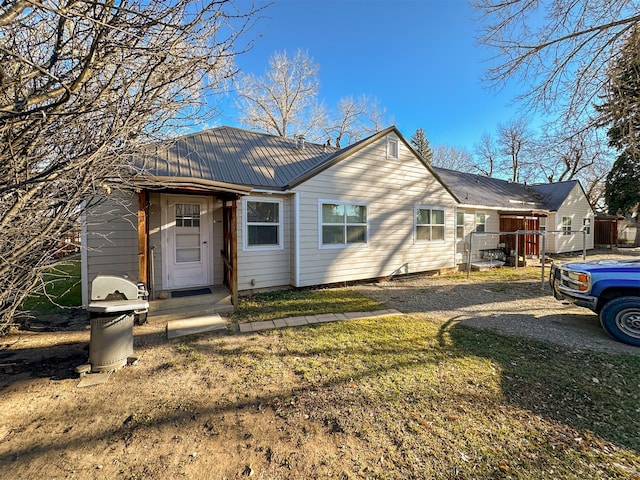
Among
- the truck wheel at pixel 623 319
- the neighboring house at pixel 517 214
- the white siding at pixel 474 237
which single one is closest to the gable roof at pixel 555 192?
the neighboring house at pixel 517 214

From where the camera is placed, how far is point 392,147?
895cm

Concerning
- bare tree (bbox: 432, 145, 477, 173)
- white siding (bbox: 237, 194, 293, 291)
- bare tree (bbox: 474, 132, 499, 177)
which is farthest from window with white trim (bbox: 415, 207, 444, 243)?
bare tree (bbox: 474, 132, 499, 177)

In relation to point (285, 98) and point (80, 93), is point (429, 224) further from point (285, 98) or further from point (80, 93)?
point (285, 98)

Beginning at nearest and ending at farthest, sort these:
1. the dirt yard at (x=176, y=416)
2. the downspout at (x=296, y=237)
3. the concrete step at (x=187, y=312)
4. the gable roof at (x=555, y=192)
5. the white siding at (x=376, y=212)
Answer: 1. the dirt yard at (x=176, y=416)
2. the concrete step at (x=187, y=312)
3. the downspout at (x=296, y=237)
4. the white siding at (x=376, y=212)
5. the gable roof at (x=555, y=192)

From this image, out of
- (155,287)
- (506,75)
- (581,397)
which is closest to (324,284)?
(155,287)

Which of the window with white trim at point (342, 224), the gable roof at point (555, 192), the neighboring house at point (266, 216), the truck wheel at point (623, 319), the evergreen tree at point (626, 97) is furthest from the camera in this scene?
the gable roof at point (555, 192)

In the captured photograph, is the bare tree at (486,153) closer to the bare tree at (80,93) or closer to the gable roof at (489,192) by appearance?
the gable roof at (489,192)

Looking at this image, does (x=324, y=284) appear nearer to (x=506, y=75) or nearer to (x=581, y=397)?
(x=581, y=397)

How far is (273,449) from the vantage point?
2236 mm

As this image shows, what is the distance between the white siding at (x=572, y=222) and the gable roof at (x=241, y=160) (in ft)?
42.2

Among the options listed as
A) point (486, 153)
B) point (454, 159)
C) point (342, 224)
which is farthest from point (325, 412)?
point (486, 153)

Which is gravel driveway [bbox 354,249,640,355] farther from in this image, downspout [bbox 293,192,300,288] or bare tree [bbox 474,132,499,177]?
bare tree [bbox 474,132,499,177]

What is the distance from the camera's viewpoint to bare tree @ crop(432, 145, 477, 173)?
3503 cm

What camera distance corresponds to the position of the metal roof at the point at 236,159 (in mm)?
6781
